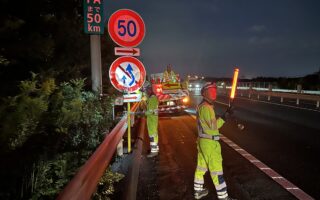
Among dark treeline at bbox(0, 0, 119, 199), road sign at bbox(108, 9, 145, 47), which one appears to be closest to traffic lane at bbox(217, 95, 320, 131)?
road sign at bbox(108, 9, 145, 47)

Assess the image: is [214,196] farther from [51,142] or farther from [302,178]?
[51,142]

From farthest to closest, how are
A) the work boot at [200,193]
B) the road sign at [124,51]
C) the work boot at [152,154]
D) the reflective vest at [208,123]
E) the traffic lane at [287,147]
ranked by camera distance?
the work boot at [152,154]
the road sign at [124,51]
the traffic lane at [287,147]
the work boot at [200,193]
the reflective vest at [208,123]

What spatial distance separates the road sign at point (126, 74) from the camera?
21.4ft

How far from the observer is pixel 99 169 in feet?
11.9

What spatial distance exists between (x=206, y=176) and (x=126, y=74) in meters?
2.80

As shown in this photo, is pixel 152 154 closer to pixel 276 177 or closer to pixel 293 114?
pixel 276 177

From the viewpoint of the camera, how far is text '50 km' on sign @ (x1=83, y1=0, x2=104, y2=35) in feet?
21.0

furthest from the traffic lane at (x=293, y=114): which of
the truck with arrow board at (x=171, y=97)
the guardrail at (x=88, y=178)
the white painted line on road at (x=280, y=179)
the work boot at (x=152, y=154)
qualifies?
the guardrail at (x=88, y=178)

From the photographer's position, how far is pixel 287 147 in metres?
8.16

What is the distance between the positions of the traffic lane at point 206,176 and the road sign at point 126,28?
283 cm

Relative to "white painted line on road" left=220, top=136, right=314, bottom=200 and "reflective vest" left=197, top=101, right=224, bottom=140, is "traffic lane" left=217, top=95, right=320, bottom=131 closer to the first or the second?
"white painted line on road" left=220, top=136, right=314, bottom=200

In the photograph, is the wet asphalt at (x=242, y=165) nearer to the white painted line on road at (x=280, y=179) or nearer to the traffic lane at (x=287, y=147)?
the traffic lane at (x=287, y=147)

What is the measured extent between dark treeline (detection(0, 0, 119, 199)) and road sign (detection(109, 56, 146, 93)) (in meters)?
0.69

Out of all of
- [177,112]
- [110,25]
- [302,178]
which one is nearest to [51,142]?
[110,25]
